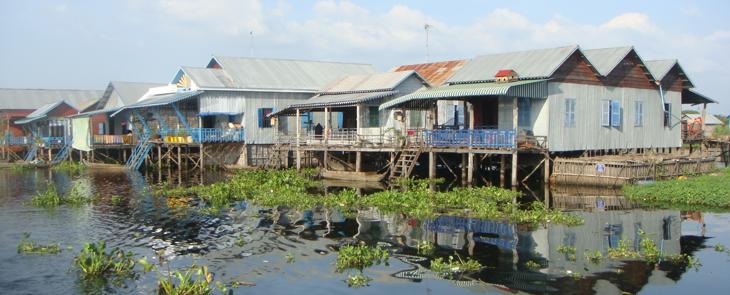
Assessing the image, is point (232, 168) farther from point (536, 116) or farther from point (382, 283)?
point (382, 283)

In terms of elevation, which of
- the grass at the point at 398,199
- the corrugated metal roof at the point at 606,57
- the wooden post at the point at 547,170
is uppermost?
the corrugated metal roof at the point at 606,57

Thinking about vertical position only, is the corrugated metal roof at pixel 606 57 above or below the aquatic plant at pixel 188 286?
above

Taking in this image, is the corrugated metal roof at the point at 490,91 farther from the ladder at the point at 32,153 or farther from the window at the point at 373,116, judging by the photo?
the ladder at the point at 32,153

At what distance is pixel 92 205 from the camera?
81.9ft

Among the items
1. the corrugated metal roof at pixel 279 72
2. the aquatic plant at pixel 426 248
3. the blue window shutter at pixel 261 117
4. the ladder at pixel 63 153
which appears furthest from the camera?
the ladder at pixel 63 153

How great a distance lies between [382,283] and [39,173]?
110 feet

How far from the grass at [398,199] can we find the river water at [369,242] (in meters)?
0.83

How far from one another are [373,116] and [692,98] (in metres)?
19.5

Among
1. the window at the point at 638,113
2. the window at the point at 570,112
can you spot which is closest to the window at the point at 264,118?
the window at the point at 570,112

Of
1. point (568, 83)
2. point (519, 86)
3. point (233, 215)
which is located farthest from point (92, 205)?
point (568, 83)

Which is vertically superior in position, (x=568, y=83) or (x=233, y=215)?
(x=568, y=83)

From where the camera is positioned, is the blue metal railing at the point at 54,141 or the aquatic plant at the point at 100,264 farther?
the blue metal railing at the point at 54,141

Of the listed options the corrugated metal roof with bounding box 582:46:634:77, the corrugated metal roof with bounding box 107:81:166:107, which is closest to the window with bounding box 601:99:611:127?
the corrugated metal roof with bounding box 582:46:634:77

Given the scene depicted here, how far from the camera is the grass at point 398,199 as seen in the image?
828 inches
